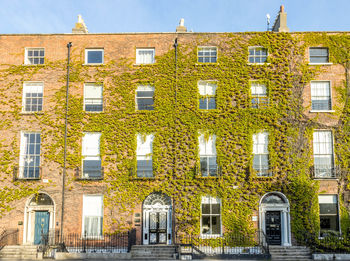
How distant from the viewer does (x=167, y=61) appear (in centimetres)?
2475

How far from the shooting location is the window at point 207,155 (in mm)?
23656

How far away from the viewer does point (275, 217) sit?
923 inches

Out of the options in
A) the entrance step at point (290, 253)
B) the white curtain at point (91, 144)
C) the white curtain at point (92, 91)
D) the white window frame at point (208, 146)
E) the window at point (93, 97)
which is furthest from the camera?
the white curtain at point (92, 91)

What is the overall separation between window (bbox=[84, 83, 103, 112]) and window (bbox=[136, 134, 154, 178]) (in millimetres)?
3126

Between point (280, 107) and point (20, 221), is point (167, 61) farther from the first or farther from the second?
point (20, 221)

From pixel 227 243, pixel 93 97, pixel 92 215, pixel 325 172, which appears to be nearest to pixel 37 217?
pixel 92 215

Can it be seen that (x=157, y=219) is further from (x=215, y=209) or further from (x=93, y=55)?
(x=93, y=55)

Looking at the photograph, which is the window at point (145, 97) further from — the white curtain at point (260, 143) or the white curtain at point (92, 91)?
the white curtain at point (260, 143)

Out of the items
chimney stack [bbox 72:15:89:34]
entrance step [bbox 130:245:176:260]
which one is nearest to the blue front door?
entrance step [bbox 130:245:176:260]

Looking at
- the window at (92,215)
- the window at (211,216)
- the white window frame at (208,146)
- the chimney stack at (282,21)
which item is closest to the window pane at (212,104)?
the white window frame at (208,146)

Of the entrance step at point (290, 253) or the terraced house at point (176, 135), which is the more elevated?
the terraced house at point (176, 135)

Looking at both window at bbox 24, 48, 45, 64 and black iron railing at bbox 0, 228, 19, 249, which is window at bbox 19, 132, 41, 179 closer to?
black iron railing at bbox 0, 228, 19, 249

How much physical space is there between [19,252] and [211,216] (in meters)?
10.6

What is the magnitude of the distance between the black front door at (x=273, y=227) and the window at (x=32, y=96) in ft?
48.9
